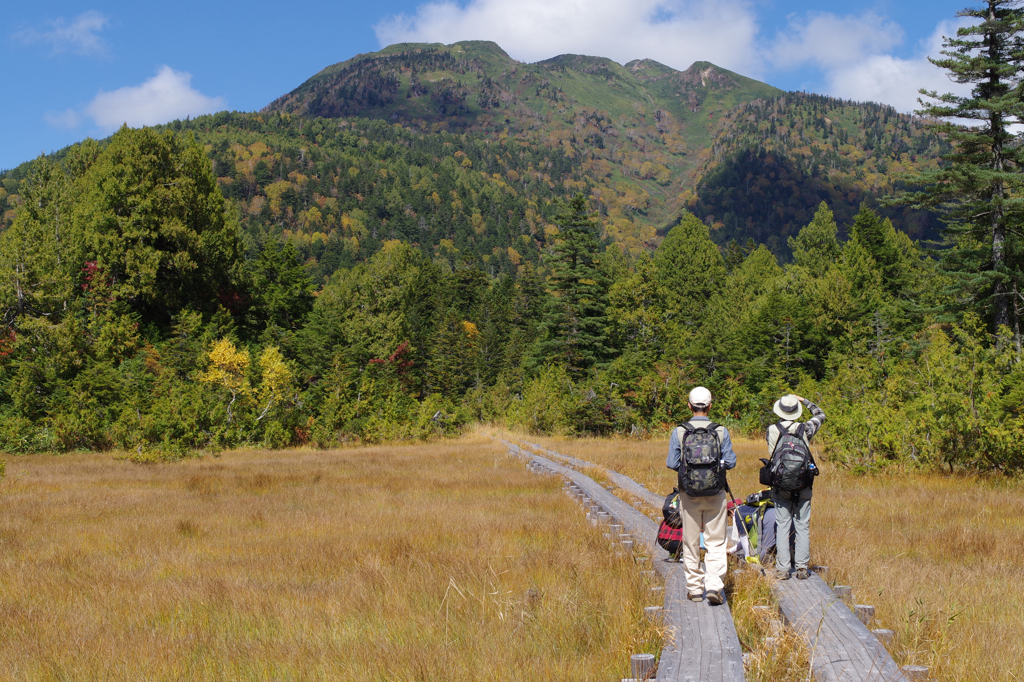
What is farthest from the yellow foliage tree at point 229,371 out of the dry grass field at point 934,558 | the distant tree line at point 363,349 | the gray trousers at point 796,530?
the gray trousers at point 796,530

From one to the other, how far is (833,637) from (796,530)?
1.83 m

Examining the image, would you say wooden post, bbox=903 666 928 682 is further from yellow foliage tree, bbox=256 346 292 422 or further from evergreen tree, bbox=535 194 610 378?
evergreen tree, bbox=535 194 610 378

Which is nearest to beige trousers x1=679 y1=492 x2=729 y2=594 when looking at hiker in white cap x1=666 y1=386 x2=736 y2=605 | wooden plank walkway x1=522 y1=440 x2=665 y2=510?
hiker in white cap x1=666 y1=386 x2=736 y2=605

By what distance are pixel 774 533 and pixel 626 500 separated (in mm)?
4947

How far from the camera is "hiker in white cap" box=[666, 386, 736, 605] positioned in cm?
570

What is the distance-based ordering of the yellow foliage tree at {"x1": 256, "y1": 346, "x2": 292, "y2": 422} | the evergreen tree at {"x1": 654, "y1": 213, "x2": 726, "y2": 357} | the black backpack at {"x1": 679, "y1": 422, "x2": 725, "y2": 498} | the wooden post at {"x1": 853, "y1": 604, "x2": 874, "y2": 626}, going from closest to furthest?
the wooden post at {"x1": 853, "y1": 604, "x2": 874, "y2": 626} → the black backpack at {"x1": 679, "y1": 422, "x2": 725, "y2": 498} → the yellow foliage tree at {"x1": 256, "y1": 346, "x2": 292, "y2": 422} → the evergreen tree at {"x1": 654, "y1": 213, "x2": 726, "y2": 357}

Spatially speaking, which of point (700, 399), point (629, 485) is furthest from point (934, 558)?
point (629, 485)

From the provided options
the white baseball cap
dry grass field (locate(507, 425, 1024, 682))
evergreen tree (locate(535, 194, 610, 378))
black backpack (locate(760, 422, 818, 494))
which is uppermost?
evergreen tree (locate(535, 194, 610, 378))

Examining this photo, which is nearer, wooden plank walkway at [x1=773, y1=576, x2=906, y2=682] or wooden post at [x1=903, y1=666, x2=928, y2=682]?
wooden post at [x1=903, y1=666, x2=928, y2=682]

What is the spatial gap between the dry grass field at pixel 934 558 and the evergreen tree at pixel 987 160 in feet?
43.9

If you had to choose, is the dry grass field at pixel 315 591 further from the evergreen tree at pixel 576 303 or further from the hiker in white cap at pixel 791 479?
the evergreen tree at pixel 576 303

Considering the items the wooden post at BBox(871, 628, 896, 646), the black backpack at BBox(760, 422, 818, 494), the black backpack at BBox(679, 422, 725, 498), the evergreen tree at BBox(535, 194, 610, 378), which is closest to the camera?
the wooden post at BBox(871, 628, 896, 646)

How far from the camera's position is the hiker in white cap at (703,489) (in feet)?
18.7

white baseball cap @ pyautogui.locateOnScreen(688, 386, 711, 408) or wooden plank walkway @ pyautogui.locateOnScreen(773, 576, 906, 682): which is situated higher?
white baseball cap @ pyautogui.locateOnScreen(688, 386, 711, 408)
